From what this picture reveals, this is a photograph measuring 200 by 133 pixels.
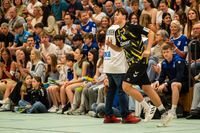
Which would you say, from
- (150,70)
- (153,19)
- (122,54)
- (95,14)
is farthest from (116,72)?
(95,14)

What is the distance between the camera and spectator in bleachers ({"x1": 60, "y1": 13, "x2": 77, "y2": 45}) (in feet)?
62.8

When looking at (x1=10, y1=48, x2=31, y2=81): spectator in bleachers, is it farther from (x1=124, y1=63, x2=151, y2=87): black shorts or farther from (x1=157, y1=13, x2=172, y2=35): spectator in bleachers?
(x1=124, y1=63, x2=151, y2=87): black shorts

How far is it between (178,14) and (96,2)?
15.1ft

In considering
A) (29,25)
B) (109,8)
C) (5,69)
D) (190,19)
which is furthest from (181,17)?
(29,25)

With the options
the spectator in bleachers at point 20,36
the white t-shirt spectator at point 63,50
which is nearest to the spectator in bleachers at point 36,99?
the white t-shirt spectator at point 63,50

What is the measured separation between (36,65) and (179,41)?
4.75 m

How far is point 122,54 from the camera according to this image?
1241 centimetres

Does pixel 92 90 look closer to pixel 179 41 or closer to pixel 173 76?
pixel 173 76

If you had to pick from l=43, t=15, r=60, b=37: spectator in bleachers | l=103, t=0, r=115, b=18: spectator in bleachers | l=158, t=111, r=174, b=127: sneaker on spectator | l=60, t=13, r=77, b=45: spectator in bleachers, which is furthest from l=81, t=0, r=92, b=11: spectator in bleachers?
l=158, t=111, r=174, b=127: sneaker on spectator

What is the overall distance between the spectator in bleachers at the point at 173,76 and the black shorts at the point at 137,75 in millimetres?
2118

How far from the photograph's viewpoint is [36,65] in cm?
1738

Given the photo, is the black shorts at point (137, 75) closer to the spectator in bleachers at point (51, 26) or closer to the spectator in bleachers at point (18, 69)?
the spectator in bleachers at point (18, 69)

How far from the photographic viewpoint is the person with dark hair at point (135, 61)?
1130 cm

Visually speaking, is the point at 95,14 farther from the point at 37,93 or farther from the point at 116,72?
the point at 116,72
